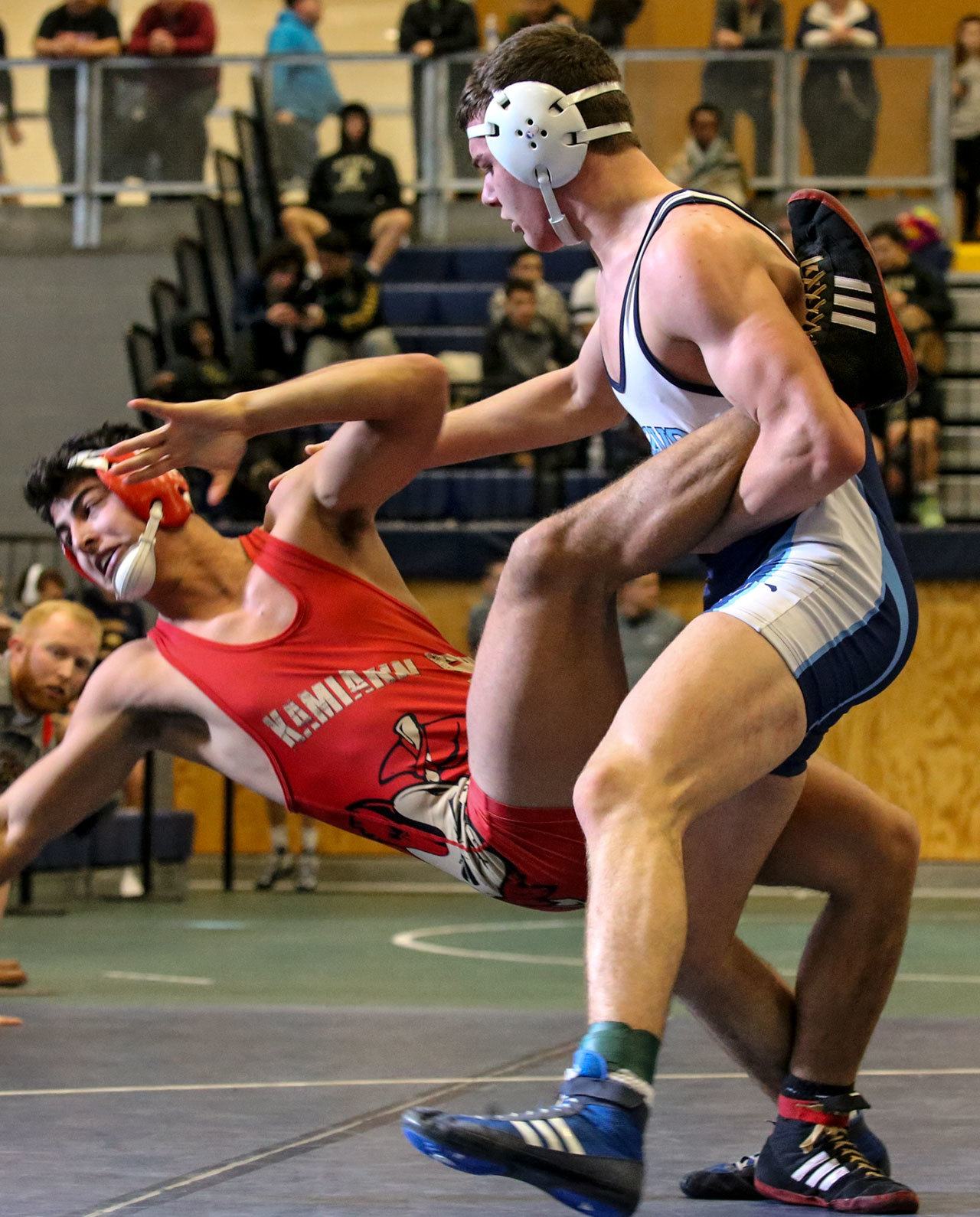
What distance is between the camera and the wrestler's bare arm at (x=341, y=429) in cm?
292

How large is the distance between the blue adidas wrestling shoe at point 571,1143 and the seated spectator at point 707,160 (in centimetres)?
912

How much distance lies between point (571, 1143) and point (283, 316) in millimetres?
8470

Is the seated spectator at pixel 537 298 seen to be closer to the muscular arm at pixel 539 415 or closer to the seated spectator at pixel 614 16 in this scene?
the seated spectator at pixel 614 16

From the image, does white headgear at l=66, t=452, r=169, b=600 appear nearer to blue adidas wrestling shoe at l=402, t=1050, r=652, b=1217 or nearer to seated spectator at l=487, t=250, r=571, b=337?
blue adidas wrestling shoe at l=402, t=1050, r=652, b=1217

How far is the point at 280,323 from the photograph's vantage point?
10.5 meters

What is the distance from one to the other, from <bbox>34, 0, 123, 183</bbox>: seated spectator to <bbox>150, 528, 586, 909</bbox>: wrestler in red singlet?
360 inches

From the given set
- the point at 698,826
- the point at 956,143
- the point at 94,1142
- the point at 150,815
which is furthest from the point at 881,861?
the point at 956,143

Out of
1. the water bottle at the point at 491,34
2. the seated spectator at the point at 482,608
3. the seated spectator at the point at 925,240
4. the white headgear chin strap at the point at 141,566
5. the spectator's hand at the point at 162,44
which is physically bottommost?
the seated spectator at the point at 482,608

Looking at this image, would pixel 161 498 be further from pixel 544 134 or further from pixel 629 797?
pixel 629 797

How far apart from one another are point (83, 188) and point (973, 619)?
18.7 feet

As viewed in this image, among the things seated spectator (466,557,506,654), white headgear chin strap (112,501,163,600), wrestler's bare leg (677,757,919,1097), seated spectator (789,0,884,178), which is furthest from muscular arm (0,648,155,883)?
seated spectator (789,0,884,178)

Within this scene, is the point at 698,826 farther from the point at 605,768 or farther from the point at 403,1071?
the point at 403,1071

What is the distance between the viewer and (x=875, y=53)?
11.4m

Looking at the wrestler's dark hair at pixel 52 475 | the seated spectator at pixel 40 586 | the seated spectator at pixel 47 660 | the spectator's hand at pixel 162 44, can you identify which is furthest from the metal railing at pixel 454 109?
the wrestler's dark hair at pixel 52 475
